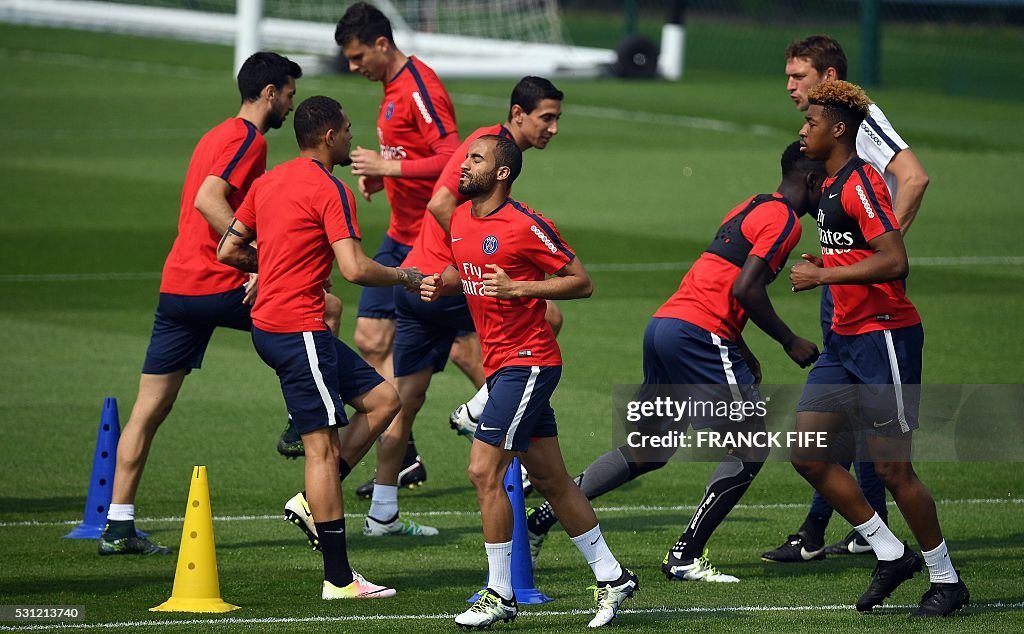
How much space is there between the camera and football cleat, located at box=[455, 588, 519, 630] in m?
7.00

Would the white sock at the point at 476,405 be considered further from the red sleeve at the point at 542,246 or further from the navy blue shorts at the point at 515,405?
the red sleeve at the point at 542,246

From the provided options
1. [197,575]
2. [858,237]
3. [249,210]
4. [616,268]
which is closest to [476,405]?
[249,210]

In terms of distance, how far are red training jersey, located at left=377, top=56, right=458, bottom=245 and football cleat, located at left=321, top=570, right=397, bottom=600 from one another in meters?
3.30

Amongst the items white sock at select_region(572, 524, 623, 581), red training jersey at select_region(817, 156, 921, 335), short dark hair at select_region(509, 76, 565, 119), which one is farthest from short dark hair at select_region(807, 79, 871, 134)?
white sock at select_region(572, 524, 623, 581)

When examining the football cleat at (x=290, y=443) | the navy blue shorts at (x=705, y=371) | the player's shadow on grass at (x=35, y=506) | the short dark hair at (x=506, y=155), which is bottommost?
the player's shadow on grass at (x=35, y=506)

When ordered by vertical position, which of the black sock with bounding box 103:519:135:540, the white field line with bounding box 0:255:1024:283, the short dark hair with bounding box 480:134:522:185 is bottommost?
the white field line with bounding box 0:255:1024:283

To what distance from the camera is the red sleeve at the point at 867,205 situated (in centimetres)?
736

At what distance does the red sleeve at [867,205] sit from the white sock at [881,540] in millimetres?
1231

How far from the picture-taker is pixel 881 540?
293 inches

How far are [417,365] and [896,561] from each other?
10.7ft

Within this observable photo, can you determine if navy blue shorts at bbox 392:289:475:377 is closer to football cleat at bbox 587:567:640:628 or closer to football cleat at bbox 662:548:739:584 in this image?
football cleat at bbox 662:548:739:584

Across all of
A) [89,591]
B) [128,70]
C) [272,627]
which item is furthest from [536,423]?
[128,70]

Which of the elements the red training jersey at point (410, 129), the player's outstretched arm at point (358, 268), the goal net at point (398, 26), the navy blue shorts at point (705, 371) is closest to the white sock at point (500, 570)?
the player's outstretched arm at point (358, 268)

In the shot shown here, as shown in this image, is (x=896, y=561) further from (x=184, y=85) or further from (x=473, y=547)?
(x=184, y=85)
